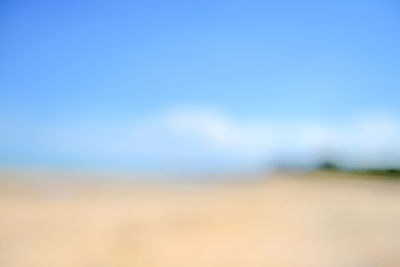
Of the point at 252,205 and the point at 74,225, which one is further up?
the point at 252,205

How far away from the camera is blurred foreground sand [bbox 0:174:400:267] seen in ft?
9.01

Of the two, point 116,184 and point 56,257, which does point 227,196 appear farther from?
point 56,257

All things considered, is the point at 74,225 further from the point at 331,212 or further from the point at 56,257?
the point at 331,212

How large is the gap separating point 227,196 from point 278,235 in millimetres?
1722

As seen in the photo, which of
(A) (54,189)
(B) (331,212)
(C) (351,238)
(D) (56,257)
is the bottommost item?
(D) (56,257)

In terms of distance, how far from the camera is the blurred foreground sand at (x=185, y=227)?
2746 mm

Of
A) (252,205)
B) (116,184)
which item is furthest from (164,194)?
(252,205)

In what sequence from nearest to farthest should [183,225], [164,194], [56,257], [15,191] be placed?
[56,257] → [183,225] → [15,191] → [164,194]

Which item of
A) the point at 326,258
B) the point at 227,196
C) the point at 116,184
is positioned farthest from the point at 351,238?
the point at 116,184

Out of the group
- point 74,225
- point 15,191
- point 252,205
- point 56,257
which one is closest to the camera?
point 56,257

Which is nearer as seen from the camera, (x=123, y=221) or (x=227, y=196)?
(x=123, y=221)

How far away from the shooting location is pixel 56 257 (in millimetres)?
2629

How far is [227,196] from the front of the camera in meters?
5.00

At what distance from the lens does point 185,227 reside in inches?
137
